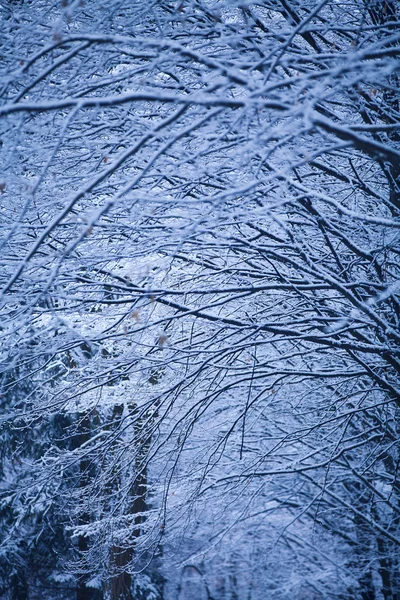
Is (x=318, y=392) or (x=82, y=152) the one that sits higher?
(x=82, y=152)

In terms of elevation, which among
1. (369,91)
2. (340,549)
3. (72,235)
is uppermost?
(369,91)

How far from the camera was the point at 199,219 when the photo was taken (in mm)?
2861

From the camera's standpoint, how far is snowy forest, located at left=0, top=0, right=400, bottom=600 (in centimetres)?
269

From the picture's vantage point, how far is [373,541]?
25.5 ft

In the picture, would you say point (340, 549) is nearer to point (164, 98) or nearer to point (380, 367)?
point (380, 367)

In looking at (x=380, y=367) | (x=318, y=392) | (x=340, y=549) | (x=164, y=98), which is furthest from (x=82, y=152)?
(x=340, y=549)

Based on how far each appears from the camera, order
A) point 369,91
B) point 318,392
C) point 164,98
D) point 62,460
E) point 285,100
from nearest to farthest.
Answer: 1. point 164,98
2. point 285,100
3. point 369,91
4. point 62,460
5. point 318,392

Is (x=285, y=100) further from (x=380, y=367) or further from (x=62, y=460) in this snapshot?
(x=62, y=460)

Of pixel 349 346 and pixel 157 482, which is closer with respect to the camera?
pixel 349 346

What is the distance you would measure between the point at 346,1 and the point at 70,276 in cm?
333

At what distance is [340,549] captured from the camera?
859 centimetres

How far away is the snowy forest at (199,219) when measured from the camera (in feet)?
8.83

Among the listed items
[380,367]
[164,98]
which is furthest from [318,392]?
[164,98]

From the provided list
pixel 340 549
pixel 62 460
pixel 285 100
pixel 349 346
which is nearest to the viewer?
pixel 285 100
